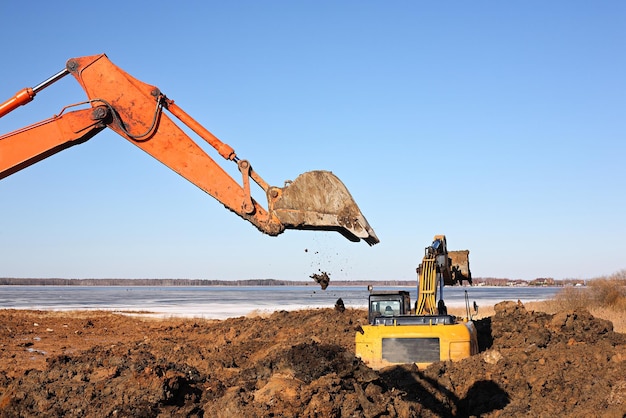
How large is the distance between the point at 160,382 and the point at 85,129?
3372mm

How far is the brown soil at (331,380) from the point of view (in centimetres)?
850

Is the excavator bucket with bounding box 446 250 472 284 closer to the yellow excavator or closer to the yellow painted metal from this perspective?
the yellow excavator

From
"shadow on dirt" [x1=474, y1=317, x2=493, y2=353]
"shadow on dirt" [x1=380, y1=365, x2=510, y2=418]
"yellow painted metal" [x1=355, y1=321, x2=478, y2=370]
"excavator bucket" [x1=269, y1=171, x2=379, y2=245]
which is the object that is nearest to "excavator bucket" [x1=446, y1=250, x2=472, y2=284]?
"shadow on dirt" [x1=474, y1=317, x2=493, y2=353]

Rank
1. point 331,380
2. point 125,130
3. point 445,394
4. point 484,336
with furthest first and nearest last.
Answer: point 484,336 < point 445,394 < point 331,380 < point 125,130

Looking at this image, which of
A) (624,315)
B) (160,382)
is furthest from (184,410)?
(624,315)

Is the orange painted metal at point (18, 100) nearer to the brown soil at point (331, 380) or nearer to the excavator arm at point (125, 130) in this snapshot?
the excavator arm at point (125, 130)

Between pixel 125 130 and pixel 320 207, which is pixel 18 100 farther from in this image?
pixel 320 207

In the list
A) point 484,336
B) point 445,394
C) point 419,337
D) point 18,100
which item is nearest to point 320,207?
point 18,100

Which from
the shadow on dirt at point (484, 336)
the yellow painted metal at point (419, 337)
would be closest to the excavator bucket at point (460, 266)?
the shadow on dirt at point (484, 336)

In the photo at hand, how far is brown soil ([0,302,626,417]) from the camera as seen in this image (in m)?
8.50

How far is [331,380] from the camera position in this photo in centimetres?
881

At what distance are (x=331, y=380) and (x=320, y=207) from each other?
8.38 feet

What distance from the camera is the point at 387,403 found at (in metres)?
8.49

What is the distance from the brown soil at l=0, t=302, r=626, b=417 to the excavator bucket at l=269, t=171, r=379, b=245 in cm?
219
